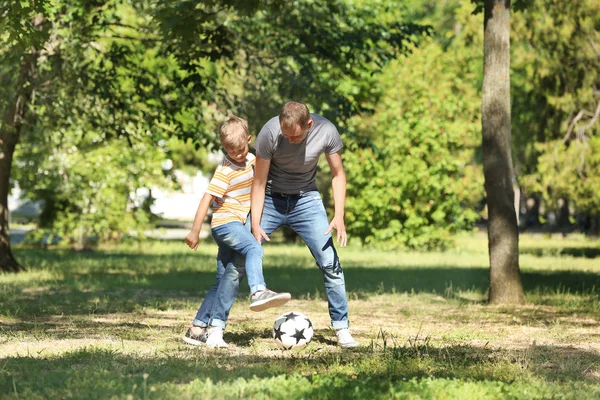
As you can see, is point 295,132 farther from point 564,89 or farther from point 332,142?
point 564,89

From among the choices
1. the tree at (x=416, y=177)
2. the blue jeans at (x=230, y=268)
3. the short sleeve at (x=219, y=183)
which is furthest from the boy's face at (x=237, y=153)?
the tree at (x=416, y=177)

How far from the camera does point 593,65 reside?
1033 inches

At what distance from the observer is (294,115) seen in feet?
24.4

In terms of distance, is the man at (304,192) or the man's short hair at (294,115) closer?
the man's short hair at (294,115)

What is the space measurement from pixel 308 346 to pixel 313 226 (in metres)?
0.95

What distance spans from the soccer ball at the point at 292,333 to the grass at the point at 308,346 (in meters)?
0.09

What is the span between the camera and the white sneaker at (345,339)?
798 cm

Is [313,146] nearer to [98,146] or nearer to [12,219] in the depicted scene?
[98,146]

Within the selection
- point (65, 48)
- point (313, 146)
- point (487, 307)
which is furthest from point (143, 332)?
point (65, 48)

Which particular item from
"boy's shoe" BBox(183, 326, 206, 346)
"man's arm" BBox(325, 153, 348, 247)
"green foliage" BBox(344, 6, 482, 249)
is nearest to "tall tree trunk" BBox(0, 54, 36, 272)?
"boy's shoe" BBox(183, 326, 206, 346)

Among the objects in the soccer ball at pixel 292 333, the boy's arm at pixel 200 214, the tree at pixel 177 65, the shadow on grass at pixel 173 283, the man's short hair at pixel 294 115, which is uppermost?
the tree at pixel 177 65

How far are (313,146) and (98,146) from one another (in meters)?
18.3

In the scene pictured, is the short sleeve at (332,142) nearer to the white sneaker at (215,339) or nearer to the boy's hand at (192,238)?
the boy's hand at (192,238)

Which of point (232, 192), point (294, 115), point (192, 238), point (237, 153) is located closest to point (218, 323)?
A: point (192, 238)
